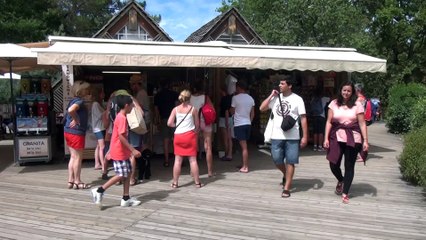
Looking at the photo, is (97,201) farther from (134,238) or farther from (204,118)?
(204,118)

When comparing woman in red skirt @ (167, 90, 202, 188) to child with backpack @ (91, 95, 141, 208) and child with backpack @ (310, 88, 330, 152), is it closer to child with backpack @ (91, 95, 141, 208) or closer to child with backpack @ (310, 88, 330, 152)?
child with backpack @ (91, 95, 141, 208)

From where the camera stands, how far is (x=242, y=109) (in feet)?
26.4

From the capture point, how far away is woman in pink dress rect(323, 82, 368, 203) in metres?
6.12

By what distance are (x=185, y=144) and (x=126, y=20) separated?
25311mm

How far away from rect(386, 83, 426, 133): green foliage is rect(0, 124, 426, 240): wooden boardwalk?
891cm

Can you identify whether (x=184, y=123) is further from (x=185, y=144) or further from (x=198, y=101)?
(x=198, y=101)

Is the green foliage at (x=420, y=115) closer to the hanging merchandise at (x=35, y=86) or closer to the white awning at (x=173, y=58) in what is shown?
the white awning at (x=173, y=58)

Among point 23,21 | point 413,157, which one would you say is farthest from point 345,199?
point 23,21

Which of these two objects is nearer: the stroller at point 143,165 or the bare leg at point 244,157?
the stroller at point 143,165

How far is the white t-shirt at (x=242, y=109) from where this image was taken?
26.5 feet

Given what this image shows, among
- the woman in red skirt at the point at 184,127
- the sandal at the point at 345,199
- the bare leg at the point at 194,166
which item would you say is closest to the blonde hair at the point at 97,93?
the woman in red skirt at the point at 184,127

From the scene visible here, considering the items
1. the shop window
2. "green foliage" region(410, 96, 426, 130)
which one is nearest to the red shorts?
"green foliage" region(410, 96, 426, 130)

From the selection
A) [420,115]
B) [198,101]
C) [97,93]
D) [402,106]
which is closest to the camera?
[198,101]

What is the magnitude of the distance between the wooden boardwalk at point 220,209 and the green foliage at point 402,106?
891 cm
